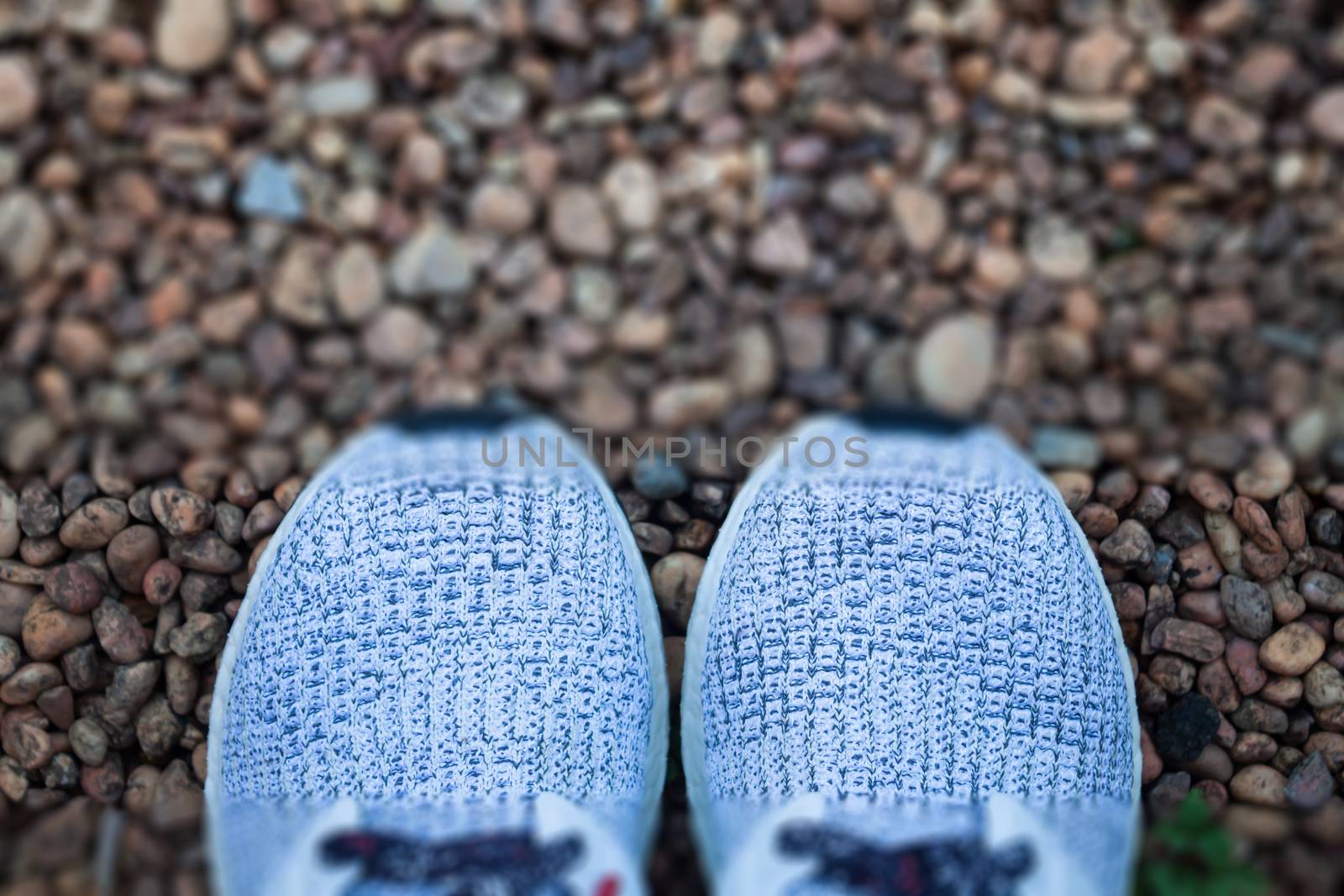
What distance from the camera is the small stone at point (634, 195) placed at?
123 centimetres

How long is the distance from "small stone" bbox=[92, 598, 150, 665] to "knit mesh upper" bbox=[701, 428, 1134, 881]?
0.56m

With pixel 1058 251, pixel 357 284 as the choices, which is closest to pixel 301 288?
pixel 357 284

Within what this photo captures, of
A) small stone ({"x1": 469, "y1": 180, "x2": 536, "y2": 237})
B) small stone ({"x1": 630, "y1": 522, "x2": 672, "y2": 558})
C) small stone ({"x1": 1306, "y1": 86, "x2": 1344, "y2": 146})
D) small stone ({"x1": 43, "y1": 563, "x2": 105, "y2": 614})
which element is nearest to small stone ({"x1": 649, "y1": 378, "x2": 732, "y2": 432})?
small stone ({"x1": 630, "y1": 522, "x2": 672, "y2": 558})

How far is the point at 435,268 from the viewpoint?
4.05ft

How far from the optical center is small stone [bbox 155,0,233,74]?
1244mm

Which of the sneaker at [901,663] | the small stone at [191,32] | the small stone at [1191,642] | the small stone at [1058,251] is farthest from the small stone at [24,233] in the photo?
the small stone at [1191,642]

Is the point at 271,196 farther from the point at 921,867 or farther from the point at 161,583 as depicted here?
the point at 921,867

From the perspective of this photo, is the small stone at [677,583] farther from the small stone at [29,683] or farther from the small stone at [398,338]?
the small stone at [29,683]

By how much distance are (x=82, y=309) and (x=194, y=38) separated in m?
0.31

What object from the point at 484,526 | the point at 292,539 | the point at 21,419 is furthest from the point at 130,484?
the point at 484,526

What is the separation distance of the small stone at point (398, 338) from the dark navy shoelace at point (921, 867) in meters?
0.65

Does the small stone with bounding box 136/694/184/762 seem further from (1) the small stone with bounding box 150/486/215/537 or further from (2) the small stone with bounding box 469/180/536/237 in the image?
(2) the small stone with bounding box 469/180/536/237

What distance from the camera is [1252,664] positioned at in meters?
1.14

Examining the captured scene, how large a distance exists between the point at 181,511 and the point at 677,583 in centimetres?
49
